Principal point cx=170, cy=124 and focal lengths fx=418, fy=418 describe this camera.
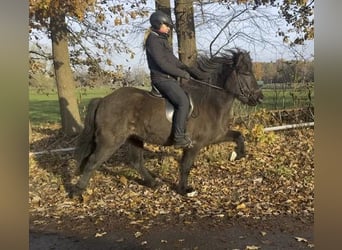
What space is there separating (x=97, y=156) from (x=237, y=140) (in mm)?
1601

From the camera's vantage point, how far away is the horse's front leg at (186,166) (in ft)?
15.7

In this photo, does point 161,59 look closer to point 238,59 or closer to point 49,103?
point 238,59

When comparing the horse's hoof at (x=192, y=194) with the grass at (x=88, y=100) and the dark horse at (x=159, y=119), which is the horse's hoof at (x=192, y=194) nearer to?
the dark horse at (x=159, y=119)

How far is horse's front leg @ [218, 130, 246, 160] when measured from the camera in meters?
4.73

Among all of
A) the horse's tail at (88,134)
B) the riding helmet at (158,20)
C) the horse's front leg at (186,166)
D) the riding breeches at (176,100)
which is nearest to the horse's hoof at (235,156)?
the horse's front leg at (186,166)

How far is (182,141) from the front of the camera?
462 cm

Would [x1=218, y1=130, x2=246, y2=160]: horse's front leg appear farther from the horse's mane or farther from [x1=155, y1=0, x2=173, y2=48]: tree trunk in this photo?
[x1=155, y1=0, x2=173, y2=48]: tree trunk

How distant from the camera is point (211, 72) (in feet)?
15.0

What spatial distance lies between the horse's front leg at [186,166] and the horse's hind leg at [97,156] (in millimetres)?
750

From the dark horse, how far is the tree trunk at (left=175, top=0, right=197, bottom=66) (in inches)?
5.3

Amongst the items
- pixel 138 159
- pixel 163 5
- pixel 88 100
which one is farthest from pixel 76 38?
pixel 138 159

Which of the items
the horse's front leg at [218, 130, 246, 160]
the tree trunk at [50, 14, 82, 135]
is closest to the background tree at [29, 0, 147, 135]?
the tree trunk at [50, 14, 82, 135]

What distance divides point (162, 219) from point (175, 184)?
3.20ft
